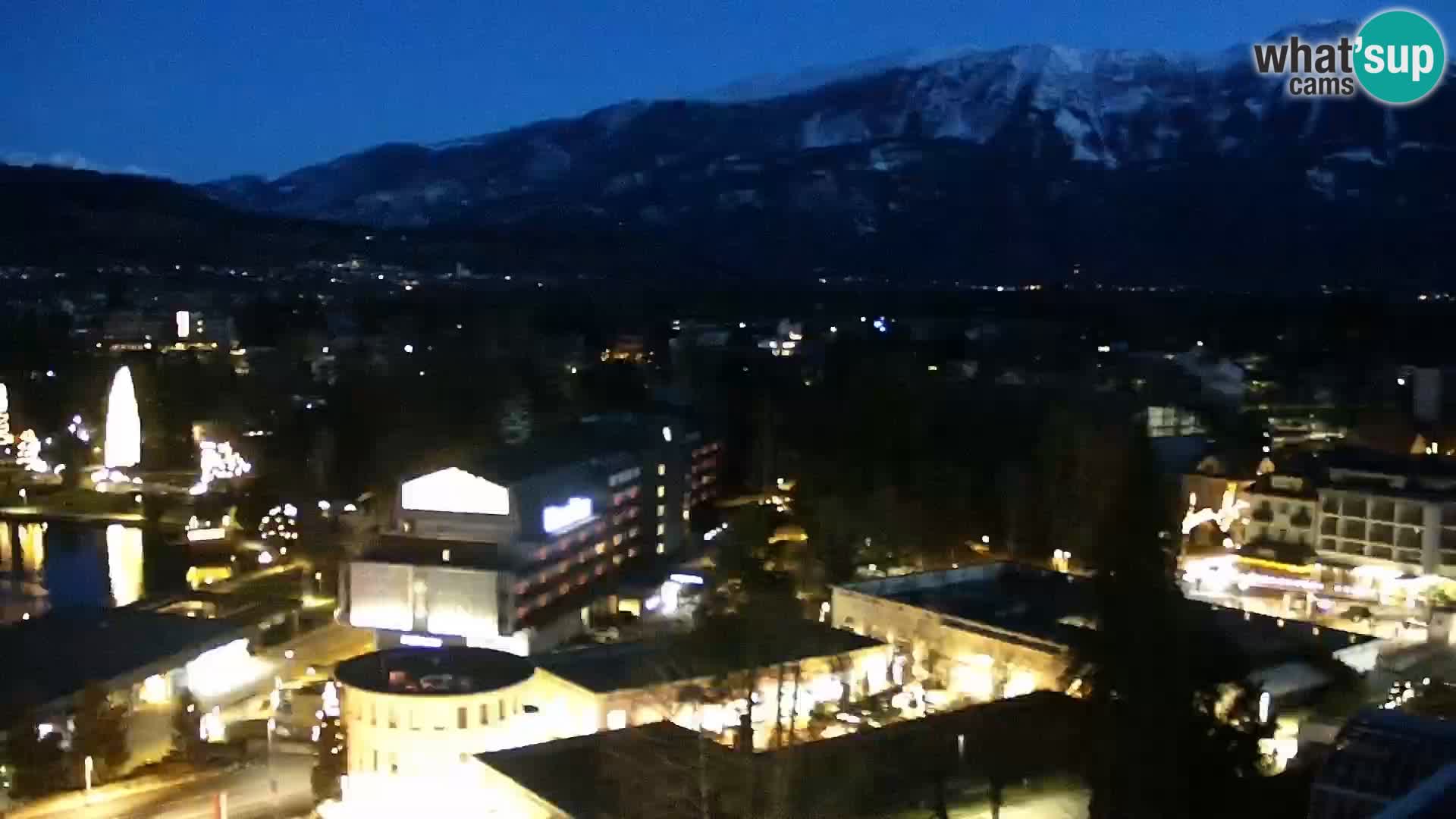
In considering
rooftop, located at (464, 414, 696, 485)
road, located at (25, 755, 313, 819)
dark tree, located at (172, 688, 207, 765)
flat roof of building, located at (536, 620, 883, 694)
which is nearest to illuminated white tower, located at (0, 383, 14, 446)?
rooftop, located at (464, 414, 696, 485)

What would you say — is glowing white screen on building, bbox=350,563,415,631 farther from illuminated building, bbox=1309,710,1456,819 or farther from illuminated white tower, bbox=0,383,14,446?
illuminated white tower, bbox=0,383,14,446

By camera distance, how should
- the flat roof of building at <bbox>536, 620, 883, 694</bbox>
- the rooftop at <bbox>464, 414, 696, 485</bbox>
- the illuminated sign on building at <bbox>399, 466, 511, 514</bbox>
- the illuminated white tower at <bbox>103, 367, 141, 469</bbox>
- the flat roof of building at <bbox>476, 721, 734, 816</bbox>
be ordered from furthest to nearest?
the illuminated white tower at <bbox>103, 367, 141, 469</bbox> → the rooftop at <bbox>464, 414, 696, 485</bbox> → the illuminated sign on building at <bbox>399, 466, 511, 514</bbox> → the flat roof of building at <bbox>536, 620, 883, 694</bbox> → the flat roof of building at <bbox>476, 721, 734, 816</bbox>

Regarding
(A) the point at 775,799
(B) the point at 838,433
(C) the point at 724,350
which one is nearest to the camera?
(A) the point at 775,799

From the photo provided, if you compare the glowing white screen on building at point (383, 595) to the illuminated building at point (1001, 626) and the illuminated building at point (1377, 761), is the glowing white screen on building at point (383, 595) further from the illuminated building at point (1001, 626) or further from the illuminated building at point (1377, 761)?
the illuminated building at point (1377, 761)

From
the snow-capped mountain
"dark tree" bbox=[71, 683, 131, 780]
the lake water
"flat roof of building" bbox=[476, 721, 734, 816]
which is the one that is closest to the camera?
"flat roof of building" bbox=[476, 721, 734, 816]

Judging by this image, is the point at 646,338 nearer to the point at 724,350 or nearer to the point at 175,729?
the point at 724,350

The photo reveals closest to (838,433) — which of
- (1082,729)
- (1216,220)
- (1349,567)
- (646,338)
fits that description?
(1349,567)

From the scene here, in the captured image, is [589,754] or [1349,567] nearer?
[589,754]
